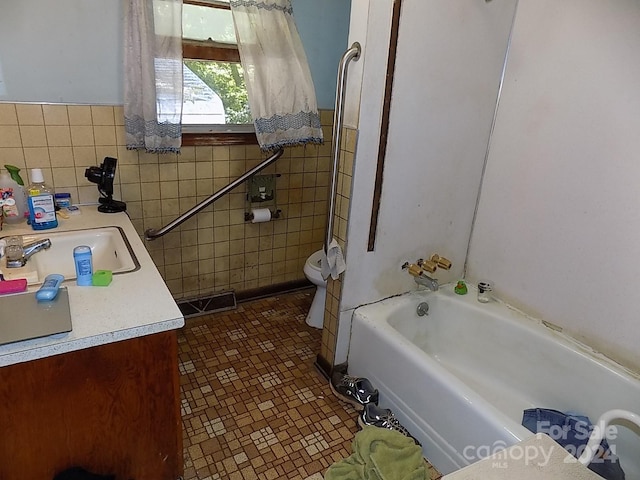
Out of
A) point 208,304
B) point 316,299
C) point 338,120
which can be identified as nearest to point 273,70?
point 338,120

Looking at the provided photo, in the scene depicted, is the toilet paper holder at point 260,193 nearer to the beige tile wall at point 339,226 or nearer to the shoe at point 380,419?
the beige tile wall at point 339,226

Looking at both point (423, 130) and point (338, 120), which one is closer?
point (338, 120)

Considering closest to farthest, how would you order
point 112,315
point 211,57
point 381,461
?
1. point 381,461
2. point 112,315
3. point 211,57

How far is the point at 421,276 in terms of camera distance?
6.81 ft

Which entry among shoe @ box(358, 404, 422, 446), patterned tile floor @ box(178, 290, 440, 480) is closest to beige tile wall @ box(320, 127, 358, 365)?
patterned tile floor @ box(178, 290, 440, 480)

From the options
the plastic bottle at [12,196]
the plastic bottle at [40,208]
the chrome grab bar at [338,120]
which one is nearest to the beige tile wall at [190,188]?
the plastic bottle at [12,196]

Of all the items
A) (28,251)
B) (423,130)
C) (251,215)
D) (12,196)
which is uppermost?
(423,130)

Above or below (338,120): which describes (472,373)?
below

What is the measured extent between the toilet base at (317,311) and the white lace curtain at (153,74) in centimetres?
113

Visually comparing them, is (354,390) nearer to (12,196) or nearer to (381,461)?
(381,461)

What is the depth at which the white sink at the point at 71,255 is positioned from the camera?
146 centimetres

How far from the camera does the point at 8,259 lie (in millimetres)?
1446

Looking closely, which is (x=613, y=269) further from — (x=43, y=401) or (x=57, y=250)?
(x=57, y=250)

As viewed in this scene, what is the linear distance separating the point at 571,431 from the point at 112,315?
5.42ft
